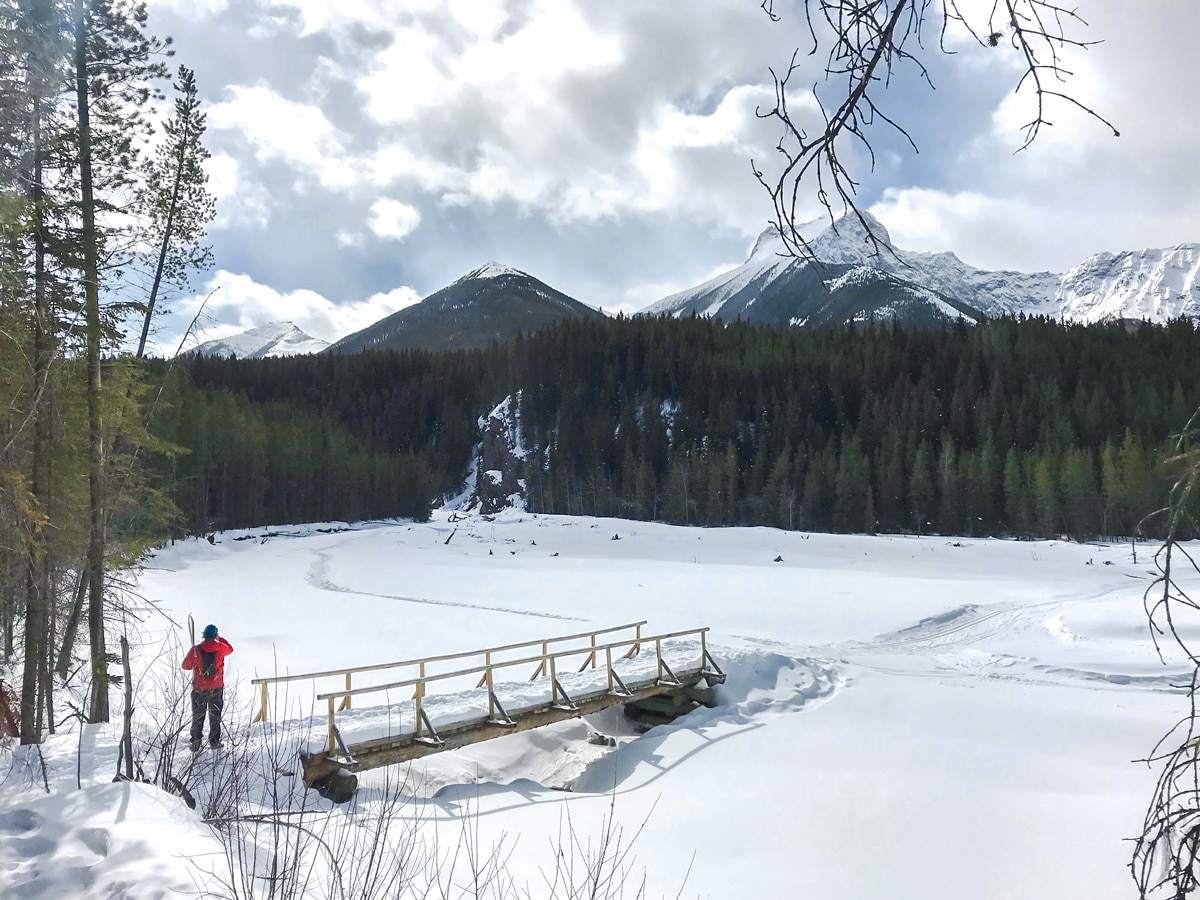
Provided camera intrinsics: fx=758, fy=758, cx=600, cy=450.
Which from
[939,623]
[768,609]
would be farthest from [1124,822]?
[768,609]

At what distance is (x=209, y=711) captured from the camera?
929 cm

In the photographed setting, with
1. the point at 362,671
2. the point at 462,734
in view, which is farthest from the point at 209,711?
the point at 462,734

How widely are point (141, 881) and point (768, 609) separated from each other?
71.5 ft

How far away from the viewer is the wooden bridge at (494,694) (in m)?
9.75

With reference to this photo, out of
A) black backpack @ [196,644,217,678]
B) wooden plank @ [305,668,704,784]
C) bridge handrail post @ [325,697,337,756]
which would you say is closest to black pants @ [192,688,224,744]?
black backpack @ [196,644,217,678]

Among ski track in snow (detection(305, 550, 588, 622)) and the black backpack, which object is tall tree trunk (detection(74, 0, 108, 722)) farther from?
ski track in snow (detection(305, 550, 588, 622))

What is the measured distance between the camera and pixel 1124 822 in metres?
8.15

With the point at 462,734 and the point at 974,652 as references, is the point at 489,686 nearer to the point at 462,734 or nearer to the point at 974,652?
the point at 462,734

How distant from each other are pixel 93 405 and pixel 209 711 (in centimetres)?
498

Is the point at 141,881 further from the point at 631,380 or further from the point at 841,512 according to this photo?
the point at 631,380

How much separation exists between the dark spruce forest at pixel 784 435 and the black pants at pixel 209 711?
4368 centimetres

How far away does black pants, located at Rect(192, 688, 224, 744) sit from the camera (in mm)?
8711

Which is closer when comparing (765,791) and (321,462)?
(765,791)

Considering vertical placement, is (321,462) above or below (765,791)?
above
